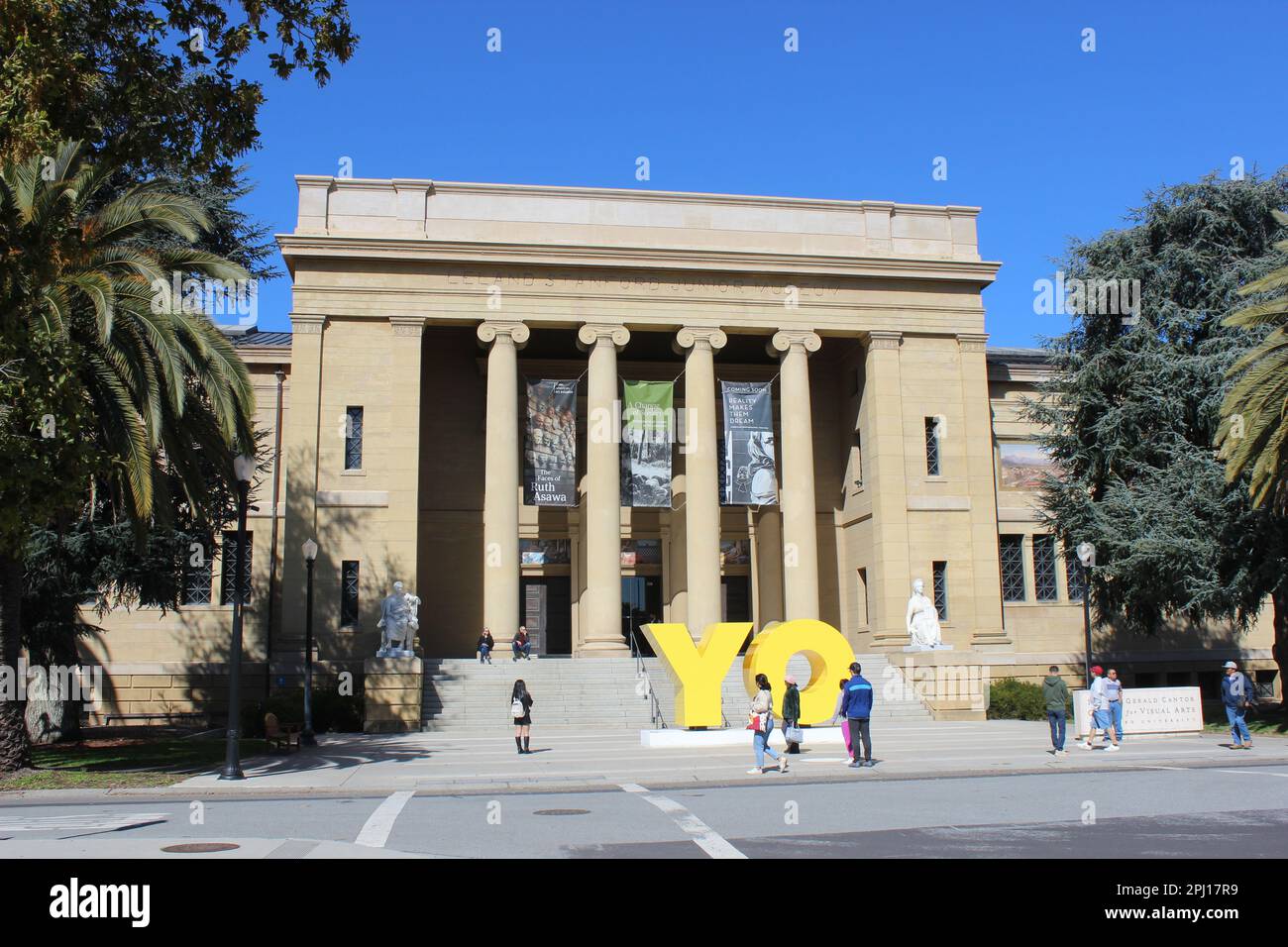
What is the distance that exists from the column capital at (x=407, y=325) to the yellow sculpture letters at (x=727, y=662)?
15.6 metres

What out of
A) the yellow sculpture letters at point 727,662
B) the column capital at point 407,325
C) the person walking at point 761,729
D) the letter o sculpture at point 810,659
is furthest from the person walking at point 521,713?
the column capital at point 407,325

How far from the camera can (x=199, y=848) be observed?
34.4ft

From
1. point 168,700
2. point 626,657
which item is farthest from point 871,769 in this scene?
point 168,700

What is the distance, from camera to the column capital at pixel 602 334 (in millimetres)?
37406

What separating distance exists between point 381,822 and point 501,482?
2331 centimetres

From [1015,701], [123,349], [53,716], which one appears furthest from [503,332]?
[1015,701]

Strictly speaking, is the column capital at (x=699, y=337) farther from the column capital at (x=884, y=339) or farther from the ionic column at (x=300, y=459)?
the ionic column at (x=300, y=459)

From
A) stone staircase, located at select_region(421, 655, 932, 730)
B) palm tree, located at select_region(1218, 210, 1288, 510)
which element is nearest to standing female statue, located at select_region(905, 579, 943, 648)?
stone staircase, located at select_region(421, 655, 932, 730)

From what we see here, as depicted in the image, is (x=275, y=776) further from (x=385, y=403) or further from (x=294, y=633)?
(x=385, y=403)

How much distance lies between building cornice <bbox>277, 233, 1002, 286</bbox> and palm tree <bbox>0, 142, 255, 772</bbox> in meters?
15.2

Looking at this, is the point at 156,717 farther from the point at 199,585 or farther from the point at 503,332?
the point at 503,332

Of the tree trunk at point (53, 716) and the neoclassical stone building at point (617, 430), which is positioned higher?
the neoclassical stone building at point (617, 430)

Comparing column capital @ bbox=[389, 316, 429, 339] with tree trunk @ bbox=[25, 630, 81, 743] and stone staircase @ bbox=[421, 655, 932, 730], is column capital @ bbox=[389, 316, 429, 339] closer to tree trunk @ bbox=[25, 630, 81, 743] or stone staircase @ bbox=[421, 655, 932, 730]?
stone staircase @ bbox=[421, 655, 932, 730]

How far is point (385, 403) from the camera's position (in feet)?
119
